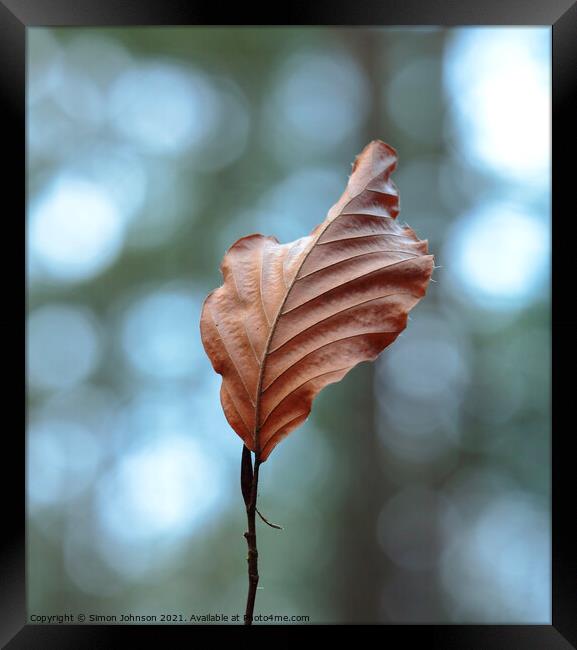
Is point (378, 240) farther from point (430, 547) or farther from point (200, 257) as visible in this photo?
point (430, 547)


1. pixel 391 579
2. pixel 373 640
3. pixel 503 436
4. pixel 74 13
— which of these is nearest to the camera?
pixel 373 640

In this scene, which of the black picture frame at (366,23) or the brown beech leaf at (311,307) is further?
the black picture frame at (366,23)

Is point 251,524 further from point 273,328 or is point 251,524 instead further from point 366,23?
point 366,23

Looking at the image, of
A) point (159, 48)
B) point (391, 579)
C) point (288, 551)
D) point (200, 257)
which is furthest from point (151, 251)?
point (391, 579)

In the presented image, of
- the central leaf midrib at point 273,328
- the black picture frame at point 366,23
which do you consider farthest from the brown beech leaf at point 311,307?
the black picture frame at point 366,23

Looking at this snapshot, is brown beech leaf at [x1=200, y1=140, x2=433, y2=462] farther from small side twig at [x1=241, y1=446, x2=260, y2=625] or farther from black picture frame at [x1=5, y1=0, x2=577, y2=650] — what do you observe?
black picture frame at [x1=5, y1=0, x2=577, y2=650]

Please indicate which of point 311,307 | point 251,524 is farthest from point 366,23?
point 251,524

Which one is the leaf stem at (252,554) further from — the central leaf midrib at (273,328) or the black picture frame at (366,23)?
the black picture frame at (366,23)
